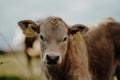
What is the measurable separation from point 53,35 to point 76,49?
1.25 meters

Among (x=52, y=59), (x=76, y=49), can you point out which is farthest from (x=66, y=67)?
(x=52, y=59)

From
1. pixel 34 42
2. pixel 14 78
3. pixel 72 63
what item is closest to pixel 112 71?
pixel 72 63

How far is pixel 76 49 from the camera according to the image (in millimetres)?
14102

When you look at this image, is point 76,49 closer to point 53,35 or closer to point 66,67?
point 66,67


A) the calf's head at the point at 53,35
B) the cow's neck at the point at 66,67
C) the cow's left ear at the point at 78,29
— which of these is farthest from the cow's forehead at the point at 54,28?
the cow's neck at the point at 66,67

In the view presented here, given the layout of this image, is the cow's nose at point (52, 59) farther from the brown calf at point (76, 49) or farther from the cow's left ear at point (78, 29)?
the cow's left ear at point (78, 29)

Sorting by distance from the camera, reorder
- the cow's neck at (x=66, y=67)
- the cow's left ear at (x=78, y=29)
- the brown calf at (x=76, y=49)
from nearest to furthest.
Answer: the brown calf at (x=76, y=49)
the cow's neck at (x=66, y=67)
the cow's left ear at (x=78, y=29)

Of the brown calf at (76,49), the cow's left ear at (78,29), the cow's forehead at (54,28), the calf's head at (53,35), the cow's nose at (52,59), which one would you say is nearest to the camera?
the cow's nose at (52,59)

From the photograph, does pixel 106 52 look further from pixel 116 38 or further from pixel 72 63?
pixel 72 63

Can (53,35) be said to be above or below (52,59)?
above

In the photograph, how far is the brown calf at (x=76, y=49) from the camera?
12953 millimetres

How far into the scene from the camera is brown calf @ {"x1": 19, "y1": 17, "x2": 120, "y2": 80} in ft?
42.5

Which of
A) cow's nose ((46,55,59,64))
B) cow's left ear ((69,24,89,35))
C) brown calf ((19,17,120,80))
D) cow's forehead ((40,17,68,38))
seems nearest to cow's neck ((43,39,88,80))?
brown calf ((19,17,120,80))

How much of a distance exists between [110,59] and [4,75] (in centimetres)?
381
